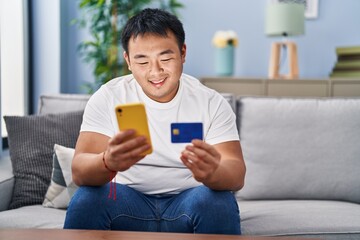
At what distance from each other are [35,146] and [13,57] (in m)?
1.35

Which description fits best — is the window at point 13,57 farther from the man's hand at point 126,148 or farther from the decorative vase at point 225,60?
the man's hand at point 126,148

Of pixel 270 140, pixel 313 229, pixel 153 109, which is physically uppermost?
pixel 153 109

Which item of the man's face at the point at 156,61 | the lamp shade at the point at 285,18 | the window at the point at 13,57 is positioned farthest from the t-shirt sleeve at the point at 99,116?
the lamp shade at the point at 285,18

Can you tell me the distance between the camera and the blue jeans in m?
1.19

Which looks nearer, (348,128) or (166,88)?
(166,88)

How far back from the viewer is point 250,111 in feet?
6.37

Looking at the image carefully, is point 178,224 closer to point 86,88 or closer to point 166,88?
point 166,88

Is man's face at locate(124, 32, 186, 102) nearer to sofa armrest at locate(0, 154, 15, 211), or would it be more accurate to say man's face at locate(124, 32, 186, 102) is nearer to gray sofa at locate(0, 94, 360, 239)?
gray sofa at locate(0, 94, 360, 239)

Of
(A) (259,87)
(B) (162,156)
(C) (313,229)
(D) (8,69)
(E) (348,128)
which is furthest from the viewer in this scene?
(A) (259,87)

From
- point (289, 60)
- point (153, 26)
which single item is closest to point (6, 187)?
point (153, 26)

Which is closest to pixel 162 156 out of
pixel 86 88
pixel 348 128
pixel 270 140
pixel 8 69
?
pixel 270 140

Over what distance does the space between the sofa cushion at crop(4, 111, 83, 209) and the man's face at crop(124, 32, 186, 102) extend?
2.28 ft

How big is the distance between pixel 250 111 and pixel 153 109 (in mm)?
719

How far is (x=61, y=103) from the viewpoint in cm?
204
